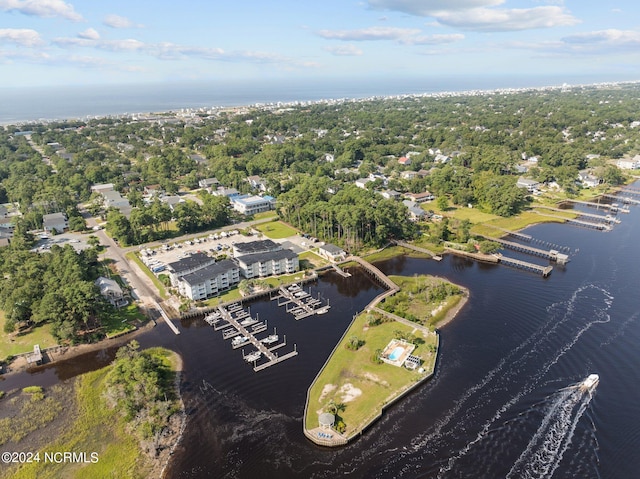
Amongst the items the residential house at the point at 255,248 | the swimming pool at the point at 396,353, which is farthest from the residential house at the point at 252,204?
the swimming pool at the point at 396,353

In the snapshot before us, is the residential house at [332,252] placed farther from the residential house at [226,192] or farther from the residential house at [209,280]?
the residential house at [226,192]

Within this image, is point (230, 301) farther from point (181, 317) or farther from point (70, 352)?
point (70, 352)

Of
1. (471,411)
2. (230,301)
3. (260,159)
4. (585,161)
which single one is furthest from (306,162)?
(471,411)

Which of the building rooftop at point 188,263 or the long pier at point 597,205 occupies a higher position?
the building rooftop at point 188,263

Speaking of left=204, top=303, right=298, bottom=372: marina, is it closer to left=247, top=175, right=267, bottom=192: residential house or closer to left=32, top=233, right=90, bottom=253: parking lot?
left=32, top=233, right=90, bottom=253: parking lot

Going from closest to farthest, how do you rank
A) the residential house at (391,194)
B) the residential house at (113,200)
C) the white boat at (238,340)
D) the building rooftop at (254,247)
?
1. the white boat at (238,340)
2. the building rooftop at (254,247)
3. the residential house at (113,200)
4. the residential house at (391,194)

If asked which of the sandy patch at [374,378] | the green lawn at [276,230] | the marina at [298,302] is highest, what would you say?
the green lawn at [276,230]

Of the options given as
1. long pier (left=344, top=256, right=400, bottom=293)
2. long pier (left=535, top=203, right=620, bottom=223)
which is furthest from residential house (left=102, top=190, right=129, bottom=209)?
long pier (left=535, top=203, right=620, bottom=223)
